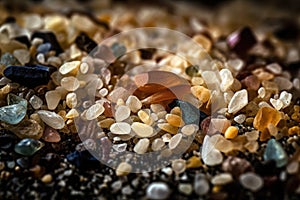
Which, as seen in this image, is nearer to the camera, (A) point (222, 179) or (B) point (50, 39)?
(A) point (222, 179)

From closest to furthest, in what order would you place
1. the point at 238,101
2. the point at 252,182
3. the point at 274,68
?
the point at 252,182
the point at 238,101
the point at 274,68

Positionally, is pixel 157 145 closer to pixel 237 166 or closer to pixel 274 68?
pixel 237 166

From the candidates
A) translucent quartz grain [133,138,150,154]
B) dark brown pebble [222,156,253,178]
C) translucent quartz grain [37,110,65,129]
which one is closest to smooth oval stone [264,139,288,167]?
dark brown pebble [222,156,253,178]

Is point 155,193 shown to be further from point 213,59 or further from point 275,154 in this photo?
point 213,59

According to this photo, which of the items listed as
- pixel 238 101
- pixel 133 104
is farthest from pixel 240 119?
pixel 133 104

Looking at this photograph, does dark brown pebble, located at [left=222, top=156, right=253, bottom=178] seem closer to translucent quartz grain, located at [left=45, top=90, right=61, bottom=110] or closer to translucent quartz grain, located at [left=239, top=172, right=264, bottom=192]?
translucent quartz grain, located at [left=239, top=172, right=264, bottom=192]

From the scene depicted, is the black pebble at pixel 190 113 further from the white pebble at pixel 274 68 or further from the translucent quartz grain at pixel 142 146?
the white pebble at pixel 274 68

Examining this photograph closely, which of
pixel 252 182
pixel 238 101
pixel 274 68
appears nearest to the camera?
pixel 252 182
